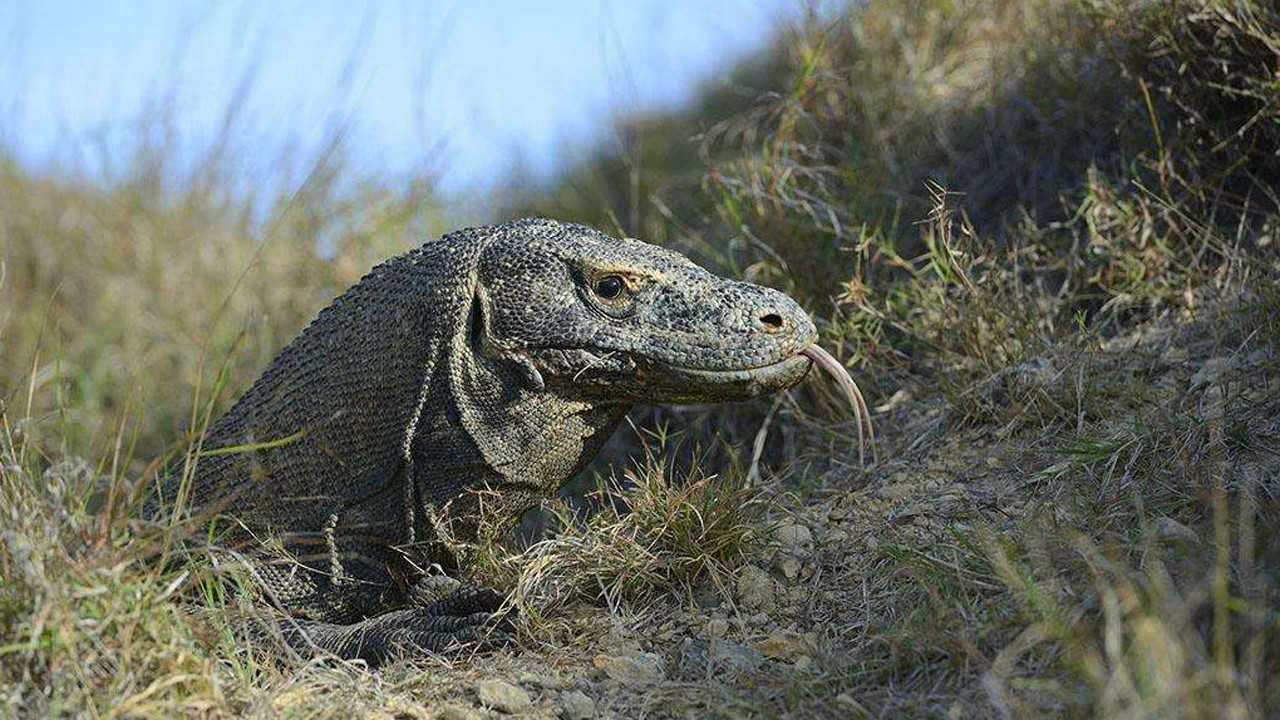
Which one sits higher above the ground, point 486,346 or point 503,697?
point 486,346

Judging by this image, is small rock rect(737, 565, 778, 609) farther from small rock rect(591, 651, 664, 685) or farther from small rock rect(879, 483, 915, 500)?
small rock rect(879, 483, 915, 500)

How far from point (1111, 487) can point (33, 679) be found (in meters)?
3.21

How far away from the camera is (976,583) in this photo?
359 cm

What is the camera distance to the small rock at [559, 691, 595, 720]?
142 inches

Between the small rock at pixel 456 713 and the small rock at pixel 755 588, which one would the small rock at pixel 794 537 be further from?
the small rock at pixel 456 713

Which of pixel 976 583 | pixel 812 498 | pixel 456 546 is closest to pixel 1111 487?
pixel 976 583

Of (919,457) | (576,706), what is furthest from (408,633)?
(919,457)

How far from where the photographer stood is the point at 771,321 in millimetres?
4188

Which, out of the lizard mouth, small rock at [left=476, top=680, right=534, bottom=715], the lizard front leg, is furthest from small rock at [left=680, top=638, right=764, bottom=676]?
the lizard mouth

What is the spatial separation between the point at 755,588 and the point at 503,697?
36.7 inches

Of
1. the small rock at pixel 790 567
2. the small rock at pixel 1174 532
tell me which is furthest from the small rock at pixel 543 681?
the small rock at pixel 1174 532

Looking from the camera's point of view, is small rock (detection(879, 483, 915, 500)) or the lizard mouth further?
small rock (detection(879, 483, 915, 500))

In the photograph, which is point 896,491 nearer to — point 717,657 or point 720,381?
point 720,381

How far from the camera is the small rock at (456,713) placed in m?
3.59
